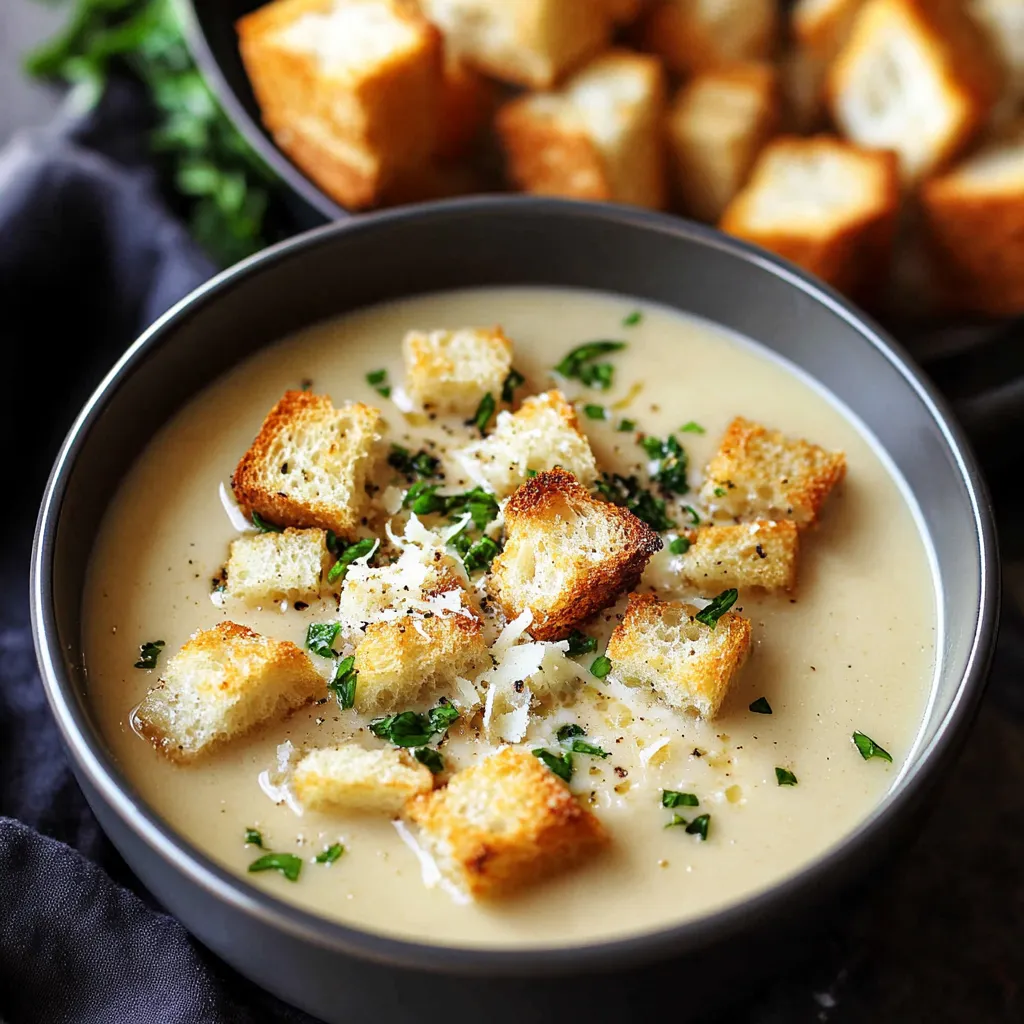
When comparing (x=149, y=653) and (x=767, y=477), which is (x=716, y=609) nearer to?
(x=767, y=477)

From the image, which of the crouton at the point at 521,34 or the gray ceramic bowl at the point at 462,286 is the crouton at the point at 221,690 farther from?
the crouton at the point at 521,34

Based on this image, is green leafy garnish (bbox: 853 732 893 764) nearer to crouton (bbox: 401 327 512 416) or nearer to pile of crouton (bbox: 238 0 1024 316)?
crouton (bbox: 401 327 512 416)

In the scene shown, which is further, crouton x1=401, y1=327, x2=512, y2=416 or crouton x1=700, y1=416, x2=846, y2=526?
crouton x1=401, y1=327, x2=512, y2=416

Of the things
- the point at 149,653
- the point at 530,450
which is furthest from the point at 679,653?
the point at 149,653

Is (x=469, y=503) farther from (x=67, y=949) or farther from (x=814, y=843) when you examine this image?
(x=67, y=949)

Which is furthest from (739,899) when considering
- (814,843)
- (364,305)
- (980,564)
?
(364,305)

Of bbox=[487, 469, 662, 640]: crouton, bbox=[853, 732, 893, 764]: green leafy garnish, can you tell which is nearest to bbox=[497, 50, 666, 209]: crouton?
bbox=[487, 469, 662, 640]: crouton
